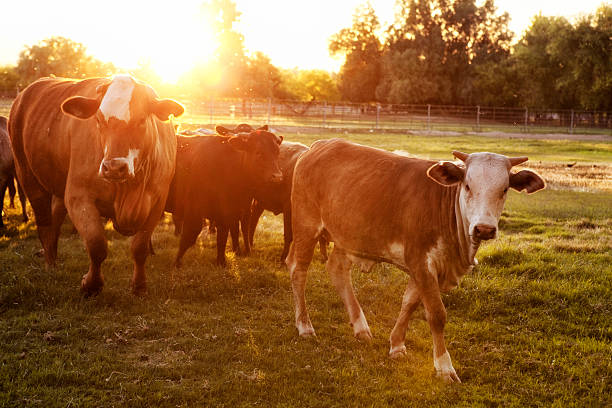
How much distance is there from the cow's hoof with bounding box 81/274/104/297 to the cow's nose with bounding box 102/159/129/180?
140 cm

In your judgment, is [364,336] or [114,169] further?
[364,336]

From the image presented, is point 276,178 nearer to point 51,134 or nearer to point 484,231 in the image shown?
point 51,134

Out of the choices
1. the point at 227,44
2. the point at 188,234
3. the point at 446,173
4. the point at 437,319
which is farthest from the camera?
the point at 227,44

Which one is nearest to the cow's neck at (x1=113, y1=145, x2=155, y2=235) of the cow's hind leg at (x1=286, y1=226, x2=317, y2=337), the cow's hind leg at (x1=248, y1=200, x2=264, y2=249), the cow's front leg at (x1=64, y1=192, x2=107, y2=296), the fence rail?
the cow's front leg at (x1=64, y1=192, x2=107, y2=296)

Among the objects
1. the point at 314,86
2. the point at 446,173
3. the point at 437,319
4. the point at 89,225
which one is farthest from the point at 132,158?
the point at 314,86

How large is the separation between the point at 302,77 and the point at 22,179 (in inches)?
4277

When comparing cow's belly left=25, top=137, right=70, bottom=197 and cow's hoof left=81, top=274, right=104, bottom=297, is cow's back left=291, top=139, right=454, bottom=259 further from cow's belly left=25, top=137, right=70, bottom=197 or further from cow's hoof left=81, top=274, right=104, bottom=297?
cow's belly left=25, top=137, right=70, bottom=197

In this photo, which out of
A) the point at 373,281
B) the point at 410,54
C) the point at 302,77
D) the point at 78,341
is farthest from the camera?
the point at 302,77

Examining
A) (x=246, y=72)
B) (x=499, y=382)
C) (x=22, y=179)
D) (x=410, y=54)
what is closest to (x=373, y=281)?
(x=499, y=382)

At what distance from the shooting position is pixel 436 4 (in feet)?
223

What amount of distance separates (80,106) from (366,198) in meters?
2.84

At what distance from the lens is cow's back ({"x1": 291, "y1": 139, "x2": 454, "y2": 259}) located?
4949mm

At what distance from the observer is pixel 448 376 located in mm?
4828

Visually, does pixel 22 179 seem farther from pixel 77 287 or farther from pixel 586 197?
pixel 586 197
